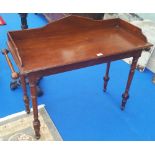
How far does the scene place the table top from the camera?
1468mm

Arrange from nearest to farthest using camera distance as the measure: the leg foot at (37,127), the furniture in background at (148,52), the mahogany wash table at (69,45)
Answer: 1. the mahogany wash table at (69,45)
2. the leg foot at (37,127)
3. the furniture in background at (148,52)

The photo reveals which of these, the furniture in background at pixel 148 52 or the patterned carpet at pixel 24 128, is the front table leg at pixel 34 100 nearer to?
the patterned carpet at pixel 24 128

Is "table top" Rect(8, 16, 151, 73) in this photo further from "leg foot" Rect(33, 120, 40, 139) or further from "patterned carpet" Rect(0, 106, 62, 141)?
"patterned carpet" Rect(0, 106, 62, 141)

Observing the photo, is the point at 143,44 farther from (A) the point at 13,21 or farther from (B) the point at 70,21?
(A) the point at 13,21

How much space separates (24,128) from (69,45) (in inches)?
34.9

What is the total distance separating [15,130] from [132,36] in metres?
1.32

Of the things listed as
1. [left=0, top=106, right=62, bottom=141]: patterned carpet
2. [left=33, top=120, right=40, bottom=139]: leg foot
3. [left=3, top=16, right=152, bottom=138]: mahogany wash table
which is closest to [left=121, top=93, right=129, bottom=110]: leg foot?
[left=3, top=16, right=152, bottom=138]: mahogany wash table

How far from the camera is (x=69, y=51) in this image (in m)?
1.59

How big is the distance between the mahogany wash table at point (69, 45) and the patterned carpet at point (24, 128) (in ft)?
0.35

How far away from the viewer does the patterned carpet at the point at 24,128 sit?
190 cm

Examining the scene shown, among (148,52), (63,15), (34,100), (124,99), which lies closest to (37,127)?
(34,100)

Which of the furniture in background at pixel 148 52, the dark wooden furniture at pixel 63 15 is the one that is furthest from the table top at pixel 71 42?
the dark wooden furniture at pixel 63 15

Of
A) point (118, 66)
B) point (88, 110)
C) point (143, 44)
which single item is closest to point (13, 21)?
point (118, 66)
